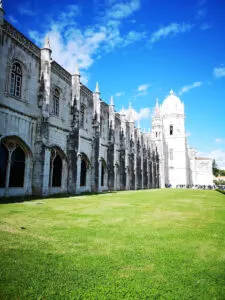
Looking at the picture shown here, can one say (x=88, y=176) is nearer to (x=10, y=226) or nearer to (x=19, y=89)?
(x=19, y=89)

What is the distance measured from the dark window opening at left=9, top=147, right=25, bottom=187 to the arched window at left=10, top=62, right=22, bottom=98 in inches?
156

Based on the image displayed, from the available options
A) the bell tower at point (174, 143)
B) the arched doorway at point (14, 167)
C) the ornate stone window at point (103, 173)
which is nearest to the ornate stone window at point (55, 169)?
the arched doorway at point (14, 167)

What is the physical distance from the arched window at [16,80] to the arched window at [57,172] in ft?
20.0

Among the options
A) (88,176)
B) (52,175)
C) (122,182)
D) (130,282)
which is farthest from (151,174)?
(130,282)

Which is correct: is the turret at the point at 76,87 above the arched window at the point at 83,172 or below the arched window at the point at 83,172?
above

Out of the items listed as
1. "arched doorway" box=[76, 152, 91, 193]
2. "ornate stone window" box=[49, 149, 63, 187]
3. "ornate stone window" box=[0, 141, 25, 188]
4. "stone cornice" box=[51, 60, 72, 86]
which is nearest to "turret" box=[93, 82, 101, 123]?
"stone cornice" box=[51, 60, 72, 86]

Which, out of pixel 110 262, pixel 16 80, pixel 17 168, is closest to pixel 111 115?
pixel 16 80

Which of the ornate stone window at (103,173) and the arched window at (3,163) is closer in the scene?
the arched window at (3,163)

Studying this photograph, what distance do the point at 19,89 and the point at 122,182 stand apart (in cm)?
1912

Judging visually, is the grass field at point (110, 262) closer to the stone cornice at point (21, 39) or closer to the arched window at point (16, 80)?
the arched window at point (16, 80)

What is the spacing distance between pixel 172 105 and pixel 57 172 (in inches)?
2058

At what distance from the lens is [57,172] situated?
17.4 meters

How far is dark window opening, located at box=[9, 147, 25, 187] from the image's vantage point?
1323 centimetres

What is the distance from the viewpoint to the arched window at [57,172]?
55.8ft
